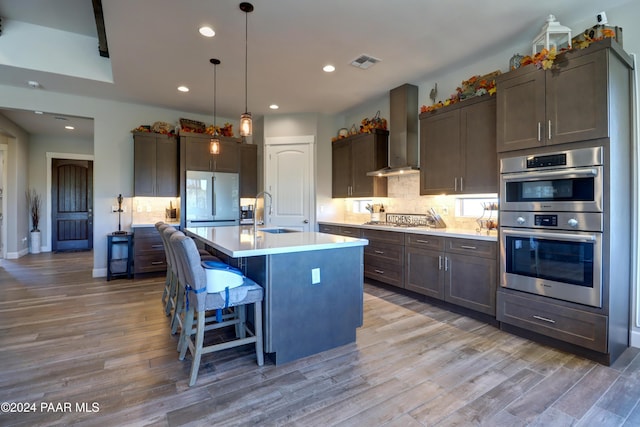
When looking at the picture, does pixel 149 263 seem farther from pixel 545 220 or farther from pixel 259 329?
pixel 545 220

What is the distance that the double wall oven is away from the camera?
8.02 ft

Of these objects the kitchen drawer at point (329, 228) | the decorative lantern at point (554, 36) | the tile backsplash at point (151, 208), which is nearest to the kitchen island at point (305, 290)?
the decorative lantern at point (554, 36)

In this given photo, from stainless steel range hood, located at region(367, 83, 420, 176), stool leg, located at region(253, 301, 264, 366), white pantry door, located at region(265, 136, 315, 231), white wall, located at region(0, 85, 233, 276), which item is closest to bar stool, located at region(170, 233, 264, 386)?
stool leg, located at region(253, 301, 264, 366)

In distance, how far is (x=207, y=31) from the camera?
312cm

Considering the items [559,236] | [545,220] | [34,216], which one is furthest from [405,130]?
[34,216]

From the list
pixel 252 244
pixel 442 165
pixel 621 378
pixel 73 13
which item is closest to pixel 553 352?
pixel 621 378

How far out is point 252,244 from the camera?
246cm

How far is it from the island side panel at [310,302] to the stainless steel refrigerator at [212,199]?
3380mm

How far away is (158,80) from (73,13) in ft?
3.43

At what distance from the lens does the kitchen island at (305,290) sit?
7.72ft

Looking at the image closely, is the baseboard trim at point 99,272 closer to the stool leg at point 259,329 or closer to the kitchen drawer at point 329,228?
the kitchen drawer at point 329,228

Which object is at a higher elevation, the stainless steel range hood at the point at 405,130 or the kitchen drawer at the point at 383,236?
the stainless steel range hood at the point at 405,130

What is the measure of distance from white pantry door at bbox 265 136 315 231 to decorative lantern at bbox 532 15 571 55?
3613mm

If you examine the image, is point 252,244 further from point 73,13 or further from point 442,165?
point 73,13
